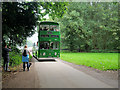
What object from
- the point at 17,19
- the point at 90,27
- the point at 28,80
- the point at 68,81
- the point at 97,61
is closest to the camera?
the point at 68,81

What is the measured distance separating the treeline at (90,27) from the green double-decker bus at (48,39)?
18708mm

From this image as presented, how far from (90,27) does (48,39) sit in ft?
86.4

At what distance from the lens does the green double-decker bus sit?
55.0 ft

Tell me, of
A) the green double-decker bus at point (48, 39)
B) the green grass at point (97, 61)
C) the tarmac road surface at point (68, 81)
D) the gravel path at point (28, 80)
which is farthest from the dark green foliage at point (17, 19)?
the green grass at point (97, 61)

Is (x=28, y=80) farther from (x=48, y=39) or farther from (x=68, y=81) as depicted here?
(x=48, y=39)

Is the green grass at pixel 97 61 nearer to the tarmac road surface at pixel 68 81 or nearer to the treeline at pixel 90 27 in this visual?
the tarmac road surface at pixel 68 81

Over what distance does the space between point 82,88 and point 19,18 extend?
847cm

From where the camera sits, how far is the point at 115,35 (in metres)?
40.0

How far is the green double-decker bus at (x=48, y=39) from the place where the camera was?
16.8 meters

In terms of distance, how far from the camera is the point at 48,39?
16.8m

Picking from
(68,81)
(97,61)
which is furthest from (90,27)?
(68,81)

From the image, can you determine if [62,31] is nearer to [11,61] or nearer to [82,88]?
[11,61]

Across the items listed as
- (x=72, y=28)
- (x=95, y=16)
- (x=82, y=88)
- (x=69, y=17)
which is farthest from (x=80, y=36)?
(x=82, y=88)

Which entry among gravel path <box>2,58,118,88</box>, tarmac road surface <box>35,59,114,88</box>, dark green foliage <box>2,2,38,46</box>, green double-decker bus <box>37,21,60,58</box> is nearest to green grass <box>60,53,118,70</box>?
green double-decker bus <box>37,21,60,58</box>
